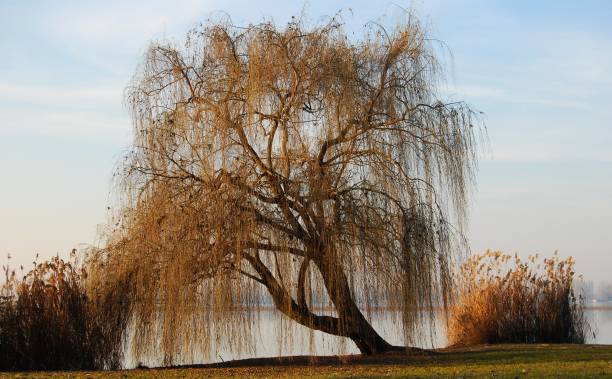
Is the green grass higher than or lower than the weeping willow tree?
lower

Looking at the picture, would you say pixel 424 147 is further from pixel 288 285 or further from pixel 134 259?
pixel 134 259

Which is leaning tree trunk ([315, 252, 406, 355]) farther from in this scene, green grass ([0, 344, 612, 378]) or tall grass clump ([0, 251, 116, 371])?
tall grass clump ([0, 251, 116, 371])

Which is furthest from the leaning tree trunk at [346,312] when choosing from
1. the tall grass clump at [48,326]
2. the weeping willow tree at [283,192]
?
the tall grass clump at [48,326]

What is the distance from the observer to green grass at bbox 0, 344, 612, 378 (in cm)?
1191

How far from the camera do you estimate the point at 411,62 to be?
49.3 feet

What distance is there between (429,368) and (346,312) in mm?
1841

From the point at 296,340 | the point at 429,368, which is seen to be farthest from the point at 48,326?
the point at 429,368

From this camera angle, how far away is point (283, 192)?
45.7ft

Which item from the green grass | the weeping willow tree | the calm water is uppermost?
the weeping willow tree

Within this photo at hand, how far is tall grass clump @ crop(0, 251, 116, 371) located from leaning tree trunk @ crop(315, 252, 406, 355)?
4.38 metres

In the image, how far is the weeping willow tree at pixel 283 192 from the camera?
1357 cm

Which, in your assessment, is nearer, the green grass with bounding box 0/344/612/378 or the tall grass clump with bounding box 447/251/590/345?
the green grass with bounding box 0/344/612/378

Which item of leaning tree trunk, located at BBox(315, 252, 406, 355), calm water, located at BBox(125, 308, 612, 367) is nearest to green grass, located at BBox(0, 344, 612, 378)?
calm water, located at BBox(125, 308, 612, 367)

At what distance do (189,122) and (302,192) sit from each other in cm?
238
